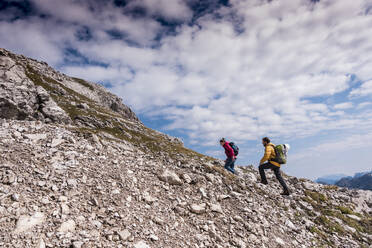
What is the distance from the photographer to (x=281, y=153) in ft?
46.5

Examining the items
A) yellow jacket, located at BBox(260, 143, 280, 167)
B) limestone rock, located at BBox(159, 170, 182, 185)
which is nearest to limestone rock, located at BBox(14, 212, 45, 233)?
limestone rock, located at BBox(159, 170, 182, 185)

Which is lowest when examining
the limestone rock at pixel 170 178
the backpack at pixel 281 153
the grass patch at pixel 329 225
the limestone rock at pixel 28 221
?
the grass patch at pixel 329 225

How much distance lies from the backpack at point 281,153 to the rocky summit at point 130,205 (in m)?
2.77

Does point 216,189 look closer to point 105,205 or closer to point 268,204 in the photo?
point 268,204

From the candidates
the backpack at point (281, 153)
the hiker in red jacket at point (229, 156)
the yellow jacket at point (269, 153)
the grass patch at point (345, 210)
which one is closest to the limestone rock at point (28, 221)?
the yellow jacket at point (269, 153)

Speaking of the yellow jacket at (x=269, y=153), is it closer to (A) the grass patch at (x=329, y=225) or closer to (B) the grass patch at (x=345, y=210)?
(A) the grass patch at (x=329, y=225)

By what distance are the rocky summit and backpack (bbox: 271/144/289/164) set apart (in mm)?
2773

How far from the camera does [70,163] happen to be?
9672 mm

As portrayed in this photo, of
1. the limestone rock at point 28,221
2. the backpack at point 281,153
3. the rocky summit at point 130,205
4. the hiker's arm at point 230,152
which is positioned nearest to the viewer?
the limestone rock at point 28,221

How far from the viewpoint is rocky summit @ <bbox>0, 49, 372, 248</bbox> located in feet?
21.3

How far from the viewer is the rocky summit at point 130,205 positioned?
21.3ft

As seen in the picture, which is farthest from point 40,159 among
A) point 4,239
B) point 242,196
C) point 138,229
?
point 242,196

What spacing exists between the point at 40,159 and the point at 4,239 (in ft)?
14.8

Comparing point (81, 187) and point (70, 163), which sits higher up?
point (70, 163)
